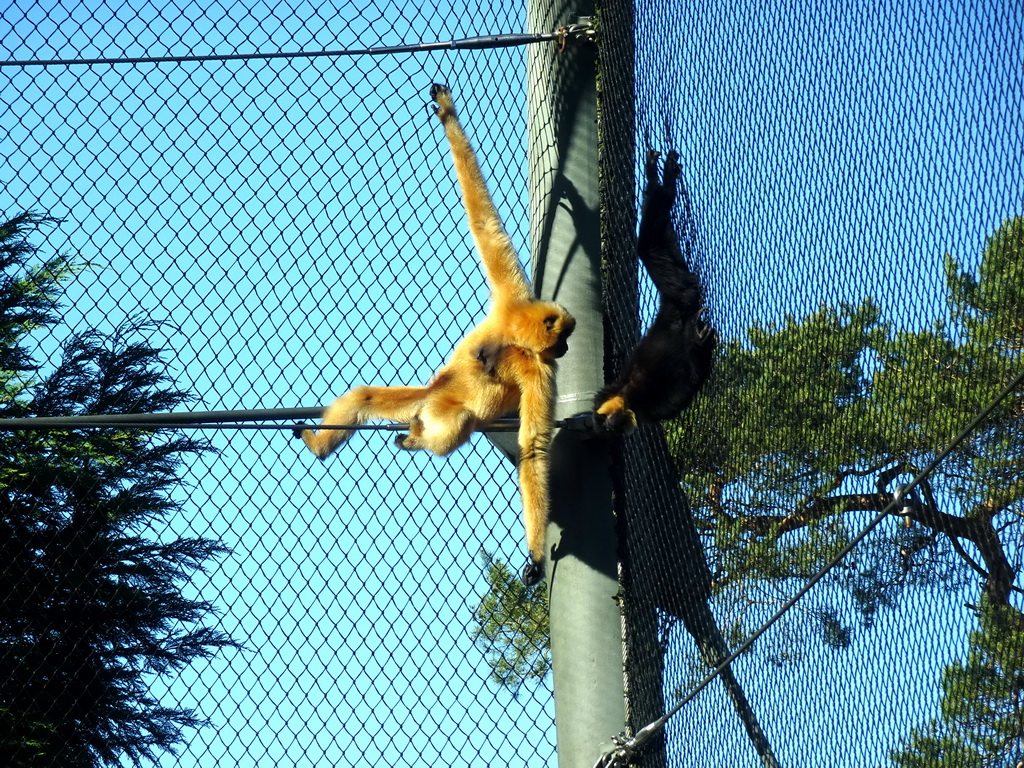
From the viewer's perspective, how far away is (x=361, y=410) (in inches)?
151

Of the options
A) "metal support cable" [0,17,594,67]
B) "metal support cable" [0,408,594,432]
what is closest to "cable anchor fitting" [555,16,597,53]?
"metal support cable" [0,17,594,67]

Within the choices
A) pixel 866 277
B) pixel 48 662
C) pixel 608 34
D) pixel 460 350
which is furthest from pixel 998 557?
pixel 48 662

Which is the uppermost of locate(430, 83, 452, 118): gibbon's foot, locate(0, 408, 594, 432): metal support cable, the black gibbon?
locate(430, 83, 452, 118): gibbon's foot

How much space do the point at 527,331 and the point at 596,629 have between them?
1.11m

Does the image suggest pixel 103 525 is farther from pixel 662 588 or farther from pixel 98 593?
pixel 662 588

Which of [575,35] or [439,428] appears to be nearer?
[575,35]

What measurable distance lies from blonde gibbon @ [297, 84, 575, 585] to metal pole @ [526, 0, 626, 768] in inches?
5.5

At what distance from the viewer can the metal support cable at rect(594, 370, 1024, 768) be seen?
6.17 feet

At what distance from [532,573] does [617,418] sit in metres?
0.56

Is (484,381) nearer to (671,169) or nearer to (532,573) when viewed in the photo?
(532,573)

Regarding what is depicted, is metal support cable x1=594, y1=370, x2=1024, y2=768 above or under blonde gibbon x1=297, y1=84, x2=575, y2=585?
under

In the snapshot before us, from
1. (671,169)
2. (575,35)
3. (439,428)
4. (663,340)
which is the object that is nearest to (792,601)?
(663,340)

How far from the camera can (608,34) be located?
328 cm

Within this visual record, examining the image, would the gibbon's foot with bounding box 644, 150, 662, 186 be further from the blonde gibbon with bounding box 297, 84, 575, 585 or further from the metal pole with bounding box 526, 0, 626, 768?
the blonde gibbon with bounding box 297, 84, 575, 585
